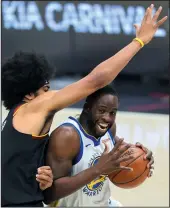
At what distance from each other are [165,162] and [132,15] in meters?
2.19

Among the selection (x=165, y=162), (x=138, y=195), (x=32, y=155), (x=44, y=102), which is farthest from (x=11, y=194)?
(x=165, y=162)

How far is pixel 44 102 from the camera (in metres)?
2.82

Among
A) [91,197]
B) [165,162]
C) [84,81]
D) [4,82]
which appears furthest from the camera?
[165,162]

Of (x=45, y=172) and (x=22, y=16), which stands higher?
(x=22, y=16)

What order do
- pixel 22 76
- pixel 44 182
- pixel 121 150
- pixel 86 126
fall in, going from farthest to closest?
1. pixel 86 126
2. pixel 22 76
3. pixel 44 182
4. pixel 121 150

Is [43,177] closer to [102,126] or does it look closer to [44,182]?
[44,182]

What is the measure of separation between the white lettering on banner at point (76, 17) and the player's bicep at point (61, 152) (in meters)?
4.25

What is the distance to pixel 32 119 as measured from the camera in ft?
9.22

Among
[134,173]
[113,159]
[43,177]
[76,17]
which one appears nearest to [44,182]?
[43,177]

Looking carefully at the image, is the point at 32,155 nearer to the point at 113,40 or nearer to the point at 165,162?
the point at 165,162

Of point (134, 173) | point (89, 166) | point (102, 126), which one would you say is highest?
point (102, 126)

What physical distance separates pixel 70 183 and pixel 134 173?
58cm

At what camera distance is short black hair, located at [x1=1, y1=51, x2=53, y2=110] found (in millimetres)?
2959

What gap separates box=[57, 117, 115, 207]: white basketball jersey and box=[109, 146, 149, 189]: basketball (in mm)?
93
